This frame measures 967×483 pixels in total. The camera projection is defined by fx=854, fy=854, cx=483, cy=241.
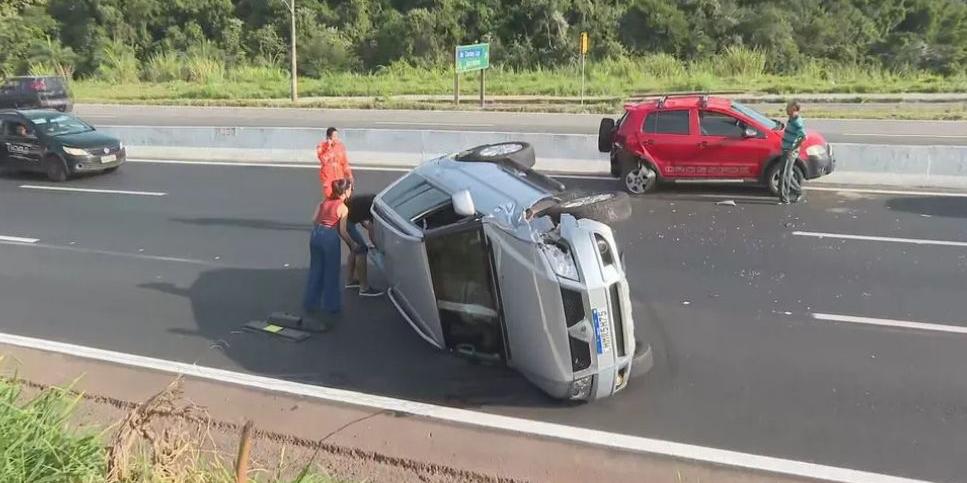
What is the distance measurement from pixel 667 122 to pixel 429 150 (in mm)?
5950

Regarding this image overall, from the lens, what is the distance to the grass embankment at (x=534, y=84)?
1346 inches

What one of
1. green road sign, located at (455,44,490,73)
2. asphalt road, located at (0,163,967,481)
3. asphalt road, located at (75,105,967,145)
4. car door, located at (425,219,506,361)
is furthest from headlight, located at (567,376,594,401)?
green road sign, located at (455,44,490,73)

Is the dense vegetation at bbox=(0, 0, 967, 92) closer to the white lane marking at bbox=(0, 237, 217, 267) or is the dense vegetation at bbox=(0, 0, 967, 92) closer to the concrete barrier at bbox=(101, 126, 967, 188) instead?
the concrete barrier at bbox=(101, 126, 967, 188)

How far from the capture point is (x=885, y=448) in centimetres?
→ 585

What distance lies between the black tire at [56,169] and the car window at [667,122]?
11.7 meters

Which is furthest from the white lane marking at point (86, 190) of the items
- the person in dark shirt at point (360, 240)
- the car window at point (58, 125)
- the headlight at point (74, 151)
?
the person in dark shirt at point (360, 240)

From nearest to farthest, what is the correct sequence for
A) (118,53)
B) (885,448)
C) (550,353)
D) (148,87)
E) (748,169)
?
(885,448), (550,353), (748,169), (148,87), (118,53)

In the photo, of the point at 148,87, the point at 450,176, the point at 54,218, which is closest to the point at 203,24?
the point at 148,87

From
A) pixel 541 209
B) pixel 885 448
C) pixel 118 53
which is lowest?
pixel 885 448

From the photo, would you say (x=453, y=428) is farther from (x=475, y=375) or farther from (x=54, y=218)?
(x=54, y=218)

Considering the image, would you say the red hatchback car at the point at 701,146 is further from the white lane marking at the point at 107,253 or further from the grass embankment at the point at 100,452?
the grass embankment at the point at 100,452

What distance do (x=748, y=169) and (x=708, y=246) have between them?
3.26 metres

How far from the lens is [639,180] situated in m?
14.5

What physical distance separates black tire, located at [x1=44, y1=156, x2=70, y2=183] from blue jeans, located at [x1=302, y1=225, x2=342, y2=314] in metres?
10.9
